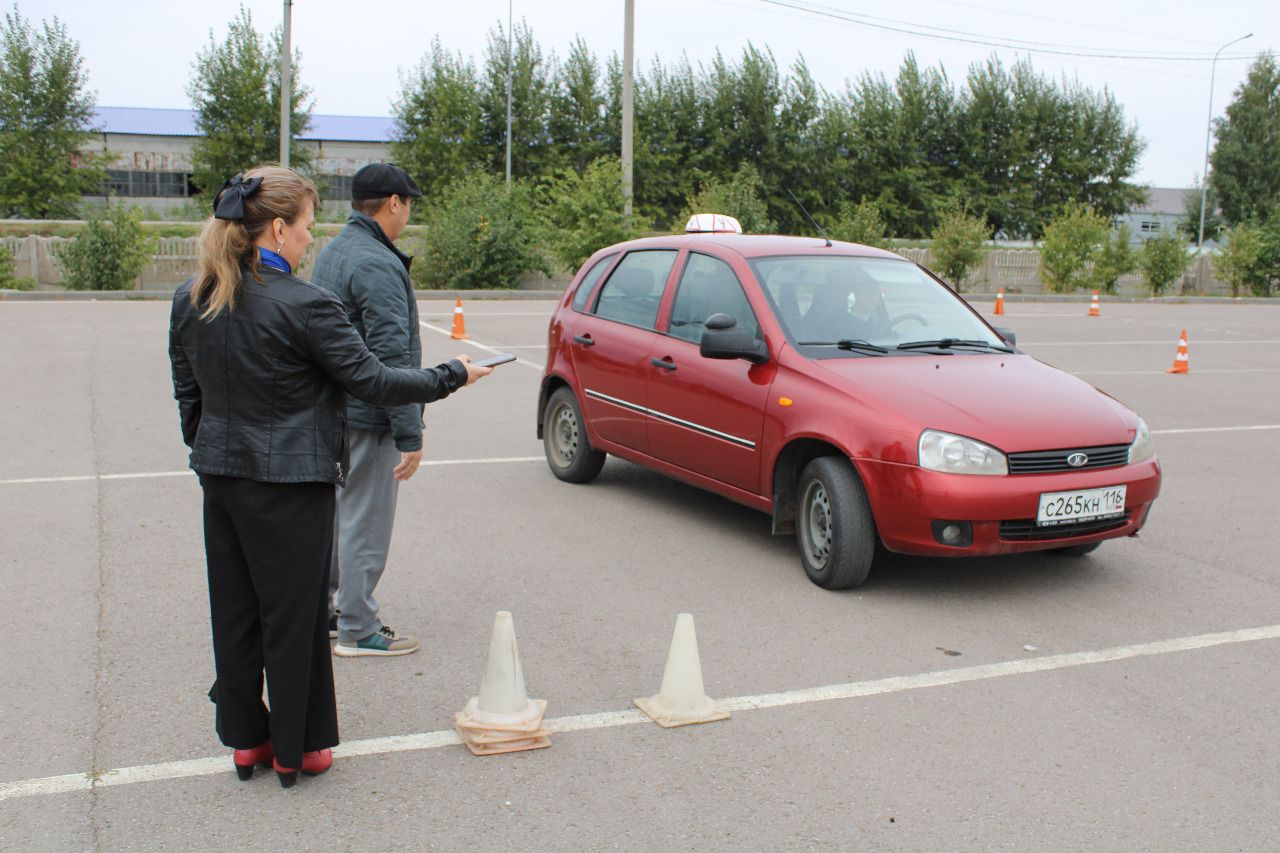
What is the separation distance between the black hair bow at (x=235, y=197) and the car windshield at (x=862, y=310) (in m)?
3.61

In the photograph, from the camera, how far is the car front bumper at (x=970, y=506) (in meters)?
5.70

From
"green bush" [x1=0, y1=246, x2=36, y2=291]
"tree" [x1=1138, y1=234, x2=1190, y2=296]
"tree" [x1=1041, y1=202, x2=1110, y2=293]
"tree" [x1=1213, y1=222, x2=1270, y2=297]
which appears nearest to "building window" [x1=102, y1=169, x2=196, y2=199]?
"green bush" [x1=0, y1=246, x2=36, y2=291]

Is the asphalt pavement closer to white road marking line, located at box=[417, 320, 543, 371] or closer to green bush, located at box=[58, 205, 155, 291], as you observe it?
white road marking line, located at box=[417, 320, 543, 371]

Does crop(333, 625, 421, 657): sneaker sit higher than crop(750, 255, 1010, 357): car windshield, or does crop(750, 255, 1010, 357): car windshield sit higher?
crop(750, 255, 1010, 357): car windshield

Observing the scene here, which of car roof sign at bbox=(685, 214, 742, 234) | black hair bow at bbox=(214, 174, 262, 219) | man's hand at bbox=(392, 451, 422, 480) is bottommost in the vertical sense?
man's hand at bbox=(392, 451, 422, 480)

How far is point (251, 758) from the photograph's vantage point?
3.87 m

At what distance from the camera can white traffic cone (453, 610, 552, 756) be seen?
164 inches

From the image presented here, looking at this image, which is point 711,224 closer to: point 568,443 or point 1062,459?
point 568,443

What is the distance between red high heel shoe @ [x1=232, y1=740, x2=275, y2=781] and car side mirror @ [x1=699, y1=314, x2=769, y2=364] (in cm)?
336

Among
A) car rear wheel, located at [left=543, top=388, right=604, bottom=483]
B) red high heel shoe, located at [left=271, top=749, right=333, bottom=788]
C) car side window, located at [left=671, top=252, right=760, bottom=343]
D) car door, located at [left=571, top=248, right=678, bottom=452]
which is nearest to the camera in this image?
red high heel shoe, located at [left=271, top=749, right=333, bottom=788]

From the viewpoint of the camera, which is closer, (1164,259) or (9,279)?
(9,279)

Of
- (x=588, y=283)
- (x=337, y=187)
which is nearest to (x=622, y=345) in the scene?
(x=588, y=283)

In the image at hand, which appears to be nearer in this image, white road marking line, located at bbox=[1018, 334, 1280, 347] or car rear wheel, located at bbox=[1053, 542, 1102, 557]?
car rear wheel, located at bbox=[1053, 542, 1102, 557]

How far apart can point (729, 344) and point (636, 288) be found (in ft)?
4.99
